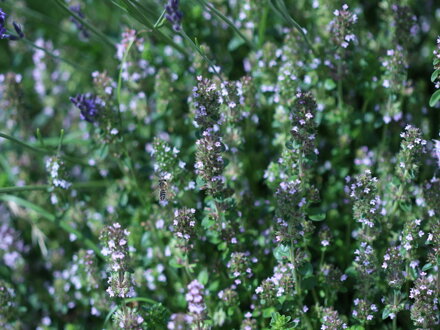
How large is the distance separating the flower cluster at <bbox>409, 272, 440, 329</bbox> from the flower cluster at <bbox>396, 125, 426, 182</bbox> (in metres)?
0.62

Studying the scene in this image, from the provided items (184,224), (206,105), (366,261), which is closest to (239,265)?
(184,224)

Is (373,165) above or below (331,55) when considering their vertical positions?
below

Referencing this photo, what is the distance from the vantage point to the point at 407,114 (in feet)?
14.2

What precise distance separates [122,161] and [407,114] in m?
2.15

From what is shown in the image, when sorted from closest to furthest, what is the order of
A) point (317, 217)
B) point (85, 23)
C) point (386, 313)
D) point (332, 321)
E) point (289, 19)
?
1. point (332, 321)
2. point (386, 313)
3. point (317, 217)
4. point (289, 19)
5. point (85, 23)

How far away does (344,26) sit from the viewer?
3.74 m

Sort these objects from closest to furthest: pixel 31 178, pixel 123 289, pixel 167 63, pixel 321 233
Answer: pixel 123 289, pixel 321 233, pixel 167 63, pixel 31 178

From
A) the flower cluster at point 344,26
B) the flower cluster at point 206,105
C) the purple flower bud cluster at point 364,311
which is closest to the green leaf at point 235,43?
the flower cluster at point 344,26

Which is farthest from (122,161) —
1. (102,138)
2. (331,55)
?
(331,55)

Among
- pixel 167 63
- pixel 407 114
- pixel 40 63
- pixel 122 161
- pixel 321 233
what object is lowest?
pixel 321 233

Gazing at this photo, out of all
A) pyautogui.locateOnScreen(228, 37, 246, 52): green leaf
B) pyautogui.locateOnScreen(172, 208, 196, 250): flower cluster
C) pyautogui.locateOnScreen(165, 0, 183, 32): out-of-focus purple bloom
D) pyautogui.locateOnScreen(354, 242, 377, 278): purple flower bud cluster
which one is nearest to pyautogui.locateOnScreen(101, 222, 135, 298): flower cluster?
pyautogui.locateOnScreen(172, 208, 196, 250): flower cluster

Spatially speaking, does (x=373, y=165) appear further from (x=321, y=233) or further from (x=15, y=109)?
(x=15, y=109)

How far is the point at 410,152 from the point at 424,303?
2.77 feet

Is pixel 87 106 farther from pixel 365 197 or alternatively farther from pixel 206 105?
pixel 365 197
